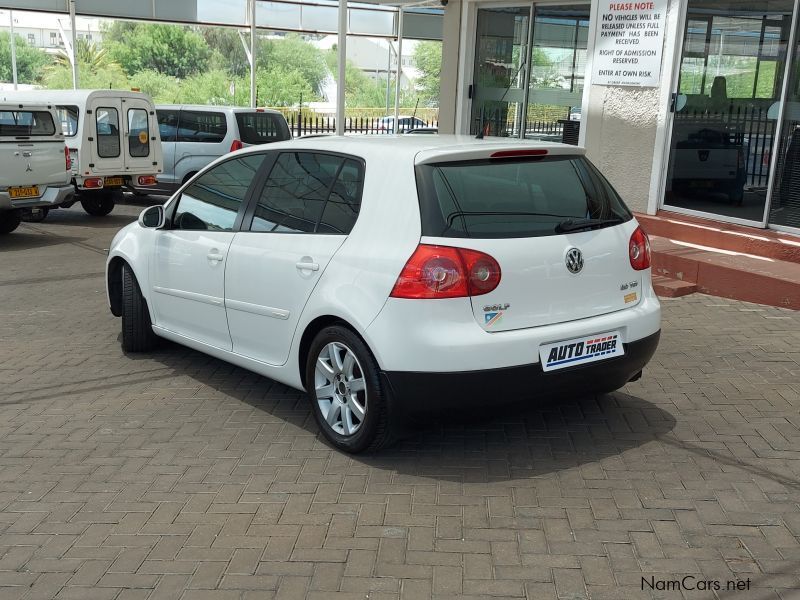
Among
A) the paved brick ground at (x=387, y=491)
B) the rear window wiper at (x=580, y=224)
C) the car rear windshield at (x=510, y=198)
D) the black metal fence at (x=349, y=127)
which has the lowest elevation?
the paved brick ground at (x=387, y=491)

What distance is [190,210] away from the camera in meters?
5.71

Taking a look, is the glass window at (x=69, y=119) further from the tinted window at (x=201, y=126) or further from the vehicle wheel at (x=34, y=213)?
the tinted window at (x=201, y=126)

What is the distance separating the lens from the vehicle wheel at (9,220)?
40.0ft

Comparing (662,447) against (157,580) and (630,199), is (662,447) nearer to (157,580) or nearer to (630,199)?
(157,580)

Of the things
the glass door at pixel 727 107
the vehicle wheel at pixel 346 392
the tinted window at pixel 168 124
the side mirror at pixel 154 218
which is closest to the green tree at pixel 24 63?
the tinted window at pixel 168 124

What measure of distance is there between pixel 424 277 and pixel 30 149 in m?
9.55

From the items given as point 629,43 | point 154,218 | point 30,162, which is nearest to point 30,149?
point 30,162

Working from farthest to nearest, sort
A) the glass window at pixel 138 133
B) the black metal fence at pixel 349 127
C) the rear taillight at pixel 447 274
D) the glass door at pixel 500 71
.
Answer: the black metal fence at pixel 349 127 < the glass window at pixel 138 133 < the glass door at pixel 500 71 < the rear taillight at pixel 447 274

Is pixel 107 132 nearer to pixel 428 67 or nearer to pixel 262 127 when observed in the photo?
pixel 262 127

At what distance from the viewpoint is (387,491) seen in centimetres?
418

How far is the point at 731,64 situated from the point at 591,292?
5.75 meters

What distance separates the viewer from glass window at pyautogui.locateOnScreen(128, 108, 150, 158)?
46.8 ft

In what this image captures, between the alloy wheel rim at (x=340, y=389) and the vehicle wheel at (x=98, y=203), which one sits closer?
the alloy wheel rim at (x=340, y=389)

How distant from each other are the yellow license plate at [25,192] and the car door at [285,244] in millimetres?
7843
